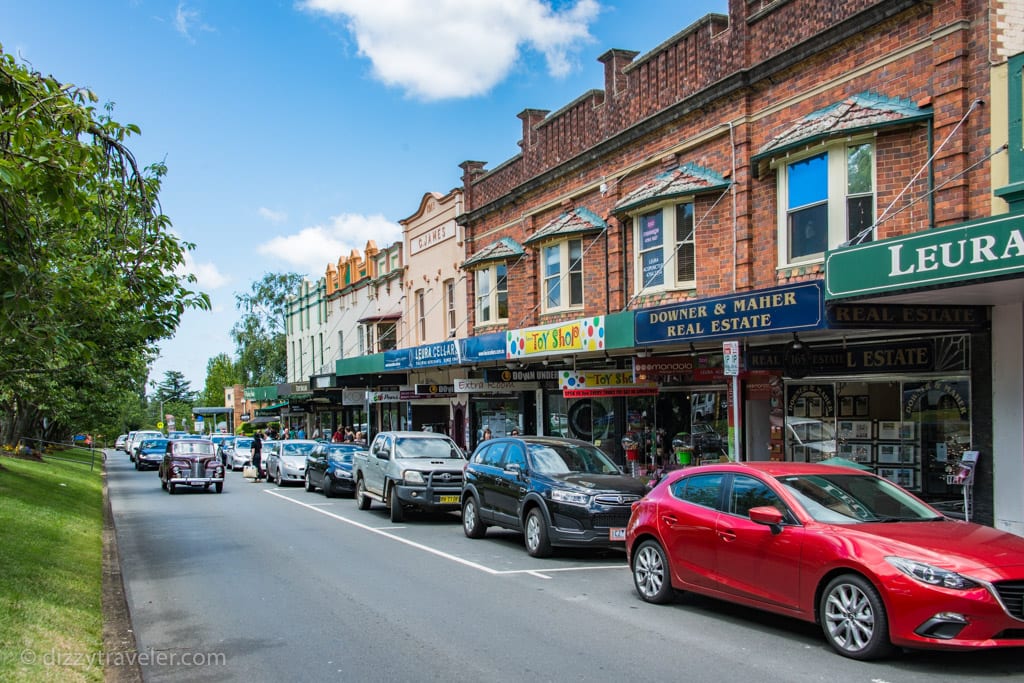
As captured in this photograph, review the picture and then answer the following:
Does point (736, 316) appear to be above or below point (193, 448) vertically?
above

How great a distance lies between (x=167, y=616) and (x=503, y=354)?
1259 cm

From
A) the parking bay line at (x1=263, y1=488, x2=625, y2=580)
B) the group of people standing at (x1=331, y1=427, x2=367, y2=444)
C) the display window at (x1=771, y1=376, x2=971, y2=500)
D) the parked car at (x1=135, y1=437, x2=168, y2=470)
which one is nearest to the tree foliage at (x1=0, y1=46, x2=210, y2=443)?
the parking bay line at (x1=263, y1=488, x2=625, y2=580)

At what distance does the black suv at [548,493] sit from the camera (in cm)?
1166

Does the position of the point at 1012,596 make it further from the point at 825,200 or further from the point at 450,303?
the point at 450,303

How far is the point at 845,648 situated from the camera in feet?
22.4

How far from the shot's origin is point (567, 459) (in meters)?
13.0

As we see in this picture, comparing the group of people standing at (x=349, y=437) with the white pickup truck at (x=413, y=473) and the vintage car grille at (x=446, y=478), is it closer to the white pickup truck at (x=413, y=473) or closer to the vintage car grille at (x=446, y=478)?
the white pickup truck at (x=413, y=473)

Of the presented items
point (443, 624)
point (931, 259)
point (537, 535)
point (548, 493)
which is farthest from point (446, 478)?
point (931, 259)

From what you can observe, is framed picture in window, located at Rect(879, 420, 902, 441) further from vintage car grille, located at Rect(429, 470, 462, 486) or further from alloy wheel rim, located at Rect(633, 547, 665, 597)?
vintage car grille, located at Rect(429, 470, 462, 486)

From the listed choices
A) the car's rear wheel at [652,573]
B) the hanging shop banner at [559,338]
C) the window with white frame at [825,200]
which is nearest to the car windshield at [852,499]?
the car's rear wheel at [652,573]

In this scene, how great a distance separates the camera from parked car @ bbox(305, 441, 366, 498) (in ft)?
74.0

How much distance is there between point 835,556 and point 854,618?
47 cm

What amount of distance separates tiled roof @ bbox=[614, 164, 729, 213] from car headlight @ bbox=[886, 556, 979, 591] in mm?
10891

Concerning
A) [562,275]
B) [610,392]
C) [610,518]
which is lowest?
[610,518]
